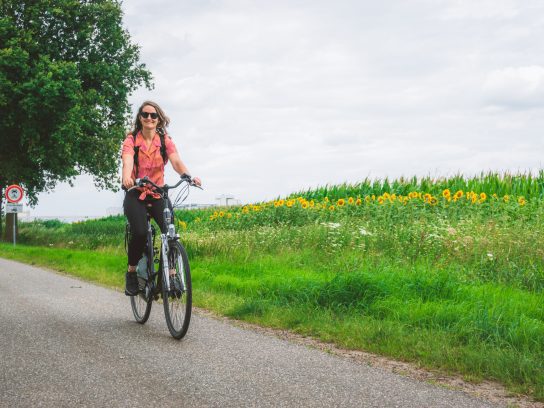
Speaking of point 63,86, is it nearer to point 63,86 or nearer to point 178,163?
point 63,86

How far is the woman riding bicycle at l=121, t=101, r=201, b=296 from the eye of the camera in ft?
21.6

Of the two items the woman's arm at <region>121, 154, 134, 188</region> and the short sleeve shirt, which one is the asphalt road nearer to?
the woman's arm at <region>121, 154, 134, 188</region>

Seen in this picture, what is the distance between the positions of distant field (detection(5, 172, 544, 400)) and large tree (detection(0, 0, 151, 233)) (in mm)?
11497

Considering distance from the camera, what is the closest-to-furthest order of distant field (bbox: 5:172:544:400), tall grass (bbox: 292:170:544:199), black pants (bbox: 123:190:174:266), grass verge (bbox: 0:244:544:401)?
grass verge (bbox: 0:244:544:401)
distant field (bbox: 5:172:544:400)
black pants (bbox: 123:190:174:266)
tall grass (bbox: 292:170:544:199)

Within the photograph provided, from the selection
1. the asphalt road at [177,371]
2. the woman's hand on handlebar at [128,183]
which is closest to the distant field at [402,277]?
the asphalt road at [177,371]

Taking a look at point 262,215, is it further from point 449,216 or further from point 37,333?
point 37,333

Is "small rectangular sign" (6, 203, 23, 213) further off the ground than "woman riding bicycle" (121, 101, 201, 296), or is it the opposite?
"woman riding bicycle" (121, 101, 201, 296)

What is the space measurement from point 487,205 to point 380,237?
3688mm

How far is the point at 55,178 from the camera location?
106 ft

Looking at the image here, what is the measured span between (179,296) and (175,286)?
0.37 ft

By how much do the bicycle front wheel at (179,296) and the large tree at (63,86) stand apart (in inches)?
819

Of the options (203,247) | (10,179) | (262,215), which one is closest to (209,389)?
(203,247)

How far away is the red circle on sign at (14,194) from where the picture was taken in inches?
1046

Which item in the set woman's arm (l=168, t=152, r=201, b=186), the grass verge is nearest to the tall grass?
the grass verge
